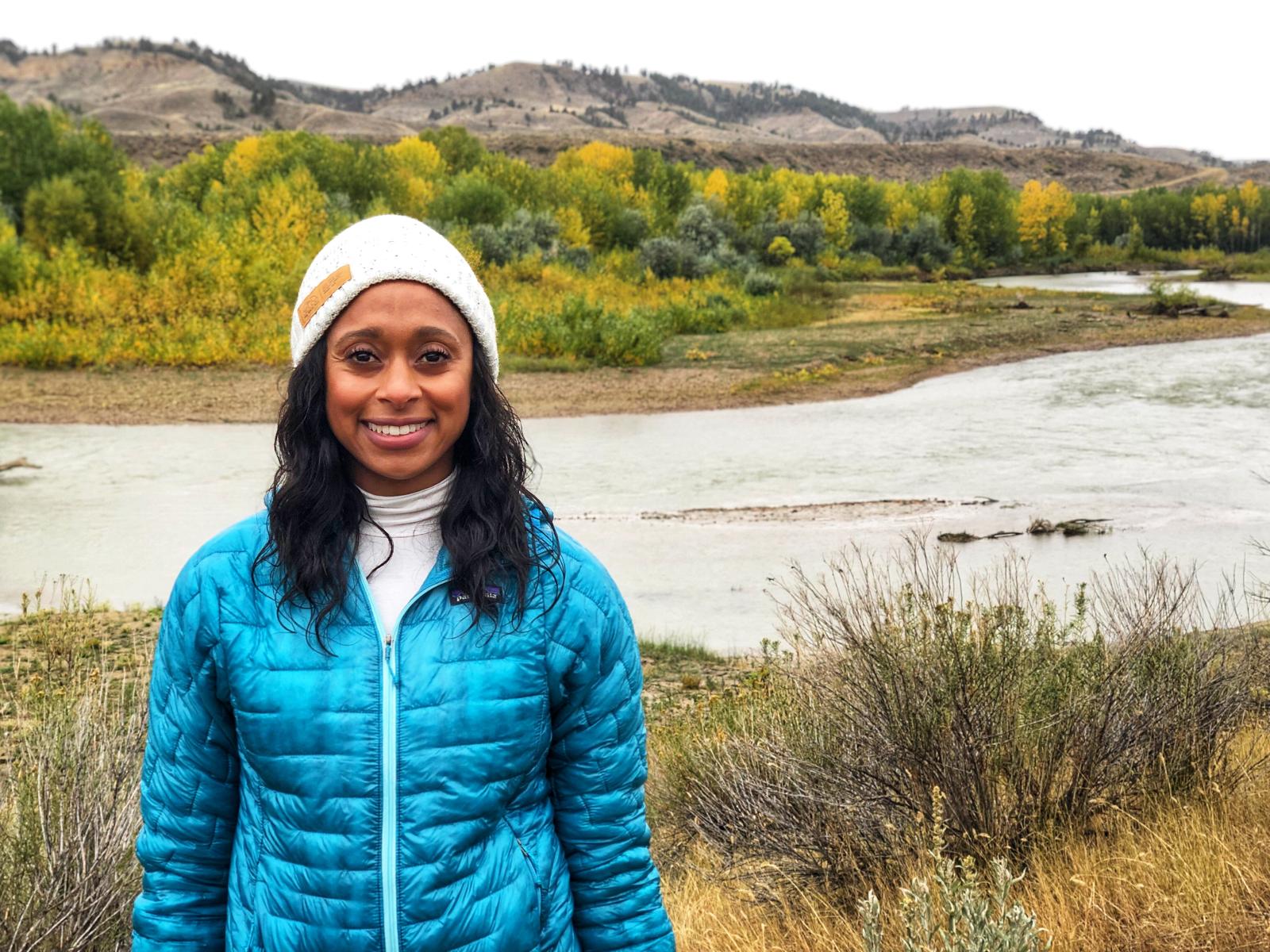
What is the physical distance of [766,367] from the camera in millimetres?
22781

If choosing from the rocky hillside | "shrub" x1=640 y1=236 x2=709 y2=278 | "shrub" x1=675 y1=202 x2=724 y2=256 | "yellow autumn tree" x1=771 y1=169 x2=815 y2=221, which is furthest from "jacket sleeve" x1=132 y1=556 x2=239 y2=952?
the rocky hillside

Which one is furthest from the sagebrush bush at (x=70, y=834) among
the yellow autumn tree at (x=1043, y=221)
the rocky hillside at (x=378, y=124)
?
the rocky hillside at (x=378, y=124)

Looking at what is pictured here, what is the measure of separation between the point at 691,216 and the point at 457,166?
58.4 feet

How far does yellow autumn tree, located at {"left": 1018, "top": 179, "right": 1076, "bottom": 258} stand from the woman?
69464mm

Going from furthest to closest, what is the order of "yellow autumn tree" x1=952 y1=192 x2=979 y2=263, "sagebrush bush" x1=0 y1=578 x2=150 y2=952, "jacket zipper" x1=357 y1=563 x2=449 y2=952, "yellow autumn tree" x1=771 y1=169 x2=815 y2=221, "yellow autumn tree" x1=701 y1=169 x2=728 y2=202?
"yellow autumn tree" x1=952 y1=192 x2=979 y2=263
"yellow autumn tree" x1=701 y1=169 x2=728 y2=202
"yellow autumn tree" x1=771 y1=169 x2=815 y2=221
"sagebrush bush" x1=0 y1=578 x2=150 y2=952
"jacket zipper" x1=357 y1=563 x2=449 y2=952

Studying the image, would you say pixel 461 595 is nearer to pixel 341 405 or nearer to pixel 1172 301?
pixel 341 405

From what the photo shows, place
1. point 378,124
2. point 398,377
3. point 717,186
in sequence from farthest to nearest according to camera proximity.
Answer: point 378,124 < point 717,186 < point 398,377

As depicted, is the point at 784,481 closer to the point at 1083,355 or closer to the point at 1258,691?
the point at 1258,691

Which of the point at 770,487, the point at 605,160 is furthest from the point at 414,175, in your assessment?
the point at 770,487

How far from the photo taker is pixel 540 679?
1.75m

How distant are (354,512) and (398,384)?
22 cm

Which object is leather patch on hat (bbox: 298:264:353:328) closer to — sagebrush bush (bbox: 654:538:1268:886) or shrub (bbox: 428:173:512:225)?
sagebrush bush (bbox: 654:538:1268:886)

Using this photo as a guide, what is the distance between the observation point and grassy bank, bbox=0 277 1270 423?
1859cm

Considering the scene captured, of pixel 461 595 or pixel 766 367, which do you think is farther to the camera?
pixel 766 367
